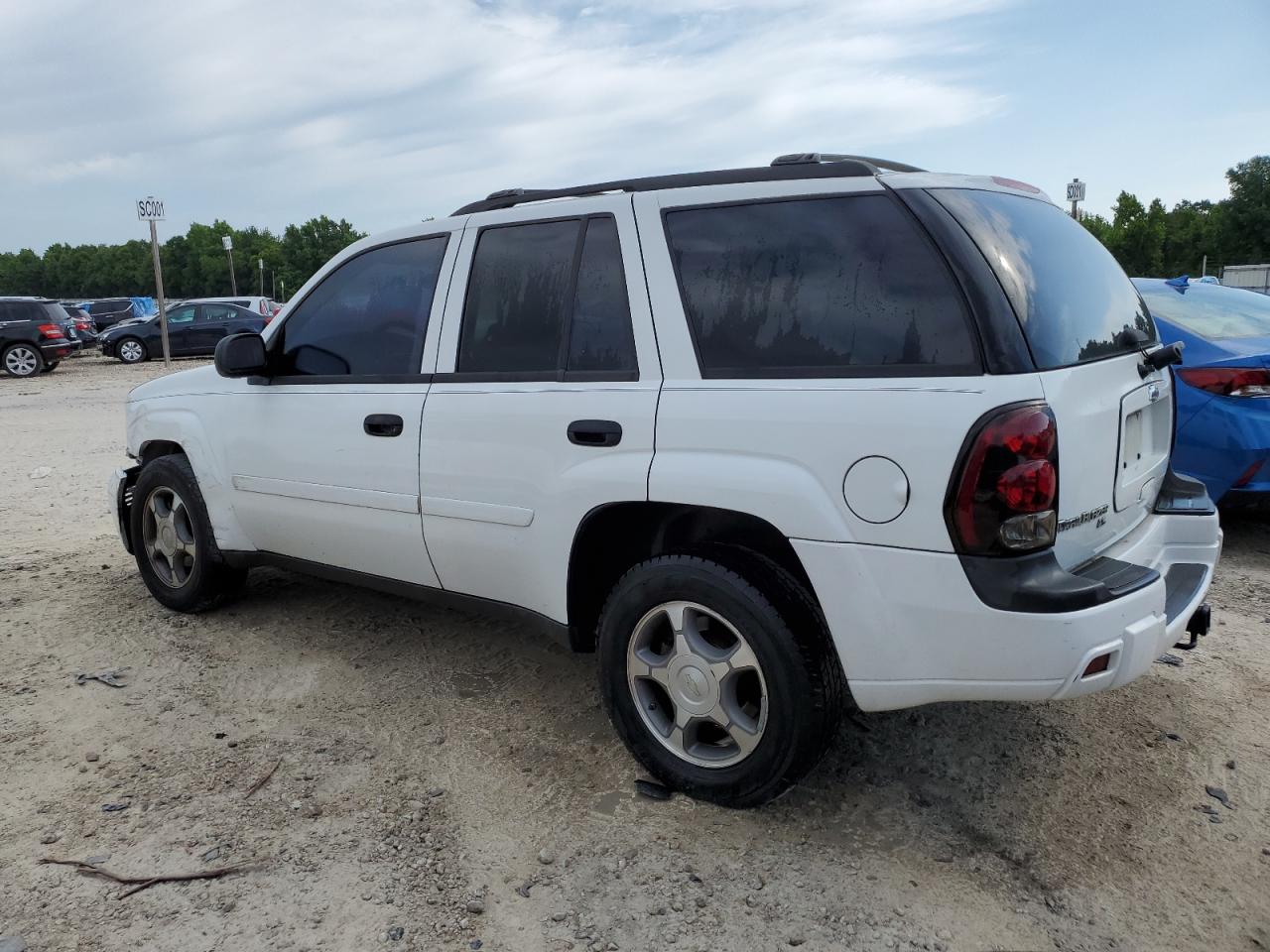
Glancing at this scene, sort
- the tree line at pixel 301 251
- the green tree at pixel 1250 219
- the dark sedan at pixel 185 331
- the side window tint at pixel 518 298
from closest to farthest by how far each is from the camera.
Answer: the side window tint at pixel 518 298
the dark sedan at pixel 185 331
the tree line at pixel 301 251
the green tree at pixel 1250 219

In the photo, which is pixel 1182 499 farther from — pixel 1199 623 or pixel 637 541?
pixel 637 541

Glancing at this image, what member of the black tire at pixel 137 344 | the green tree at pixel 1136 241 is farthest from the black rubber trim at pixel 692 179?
the green tree at pixel 1136 241

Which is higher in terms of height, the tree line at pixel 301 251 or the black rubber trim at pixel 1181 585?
the tree line at pixel 301 251

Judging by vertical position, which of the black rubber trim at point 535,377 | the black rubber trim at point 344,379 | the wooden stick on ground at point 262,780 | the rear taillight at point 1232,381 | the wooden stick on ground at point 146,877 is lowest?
the wooden stick on ground at point 146,877

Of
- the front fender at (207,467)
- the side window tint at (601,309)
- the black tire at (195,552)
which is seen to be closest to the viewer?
the side window tint at (601,309)

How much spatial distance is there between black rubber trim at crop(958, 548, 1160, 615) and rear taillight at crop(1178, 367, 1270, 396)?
318 cm

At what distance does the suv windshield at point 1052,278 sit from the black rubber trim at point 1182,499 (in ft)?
1.65

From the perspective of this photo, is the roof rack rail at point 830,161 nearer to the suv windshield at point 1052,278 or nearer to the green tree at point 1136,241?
the suv windshield at point 1052,278

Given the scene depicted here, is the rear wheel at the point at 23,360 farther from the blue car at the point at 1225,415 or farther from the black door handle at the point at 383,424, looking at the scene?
the blue car at the point at 1225,415

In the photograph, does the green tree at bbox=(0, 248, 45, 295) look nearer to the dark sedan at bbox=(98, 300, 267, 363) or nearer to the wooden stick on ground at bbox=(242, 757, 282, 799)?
the dark sedan at bbox=(98, 300, 267, 363)

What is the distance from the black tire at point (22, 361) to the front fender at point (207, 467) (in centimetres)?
1966

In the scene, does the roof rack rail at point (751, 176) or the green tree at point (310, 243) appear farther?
the green tree at point (310, 243)

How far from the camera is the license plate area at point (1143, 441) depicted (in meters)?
2.82

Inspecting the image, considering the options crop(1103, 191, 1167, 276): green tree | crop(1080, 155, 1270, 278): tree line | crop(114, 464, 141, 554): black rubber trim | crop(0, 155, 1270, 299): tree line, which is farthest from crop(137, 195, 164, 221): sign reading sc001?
crop(1080, 155, 1270, 278): tree line
